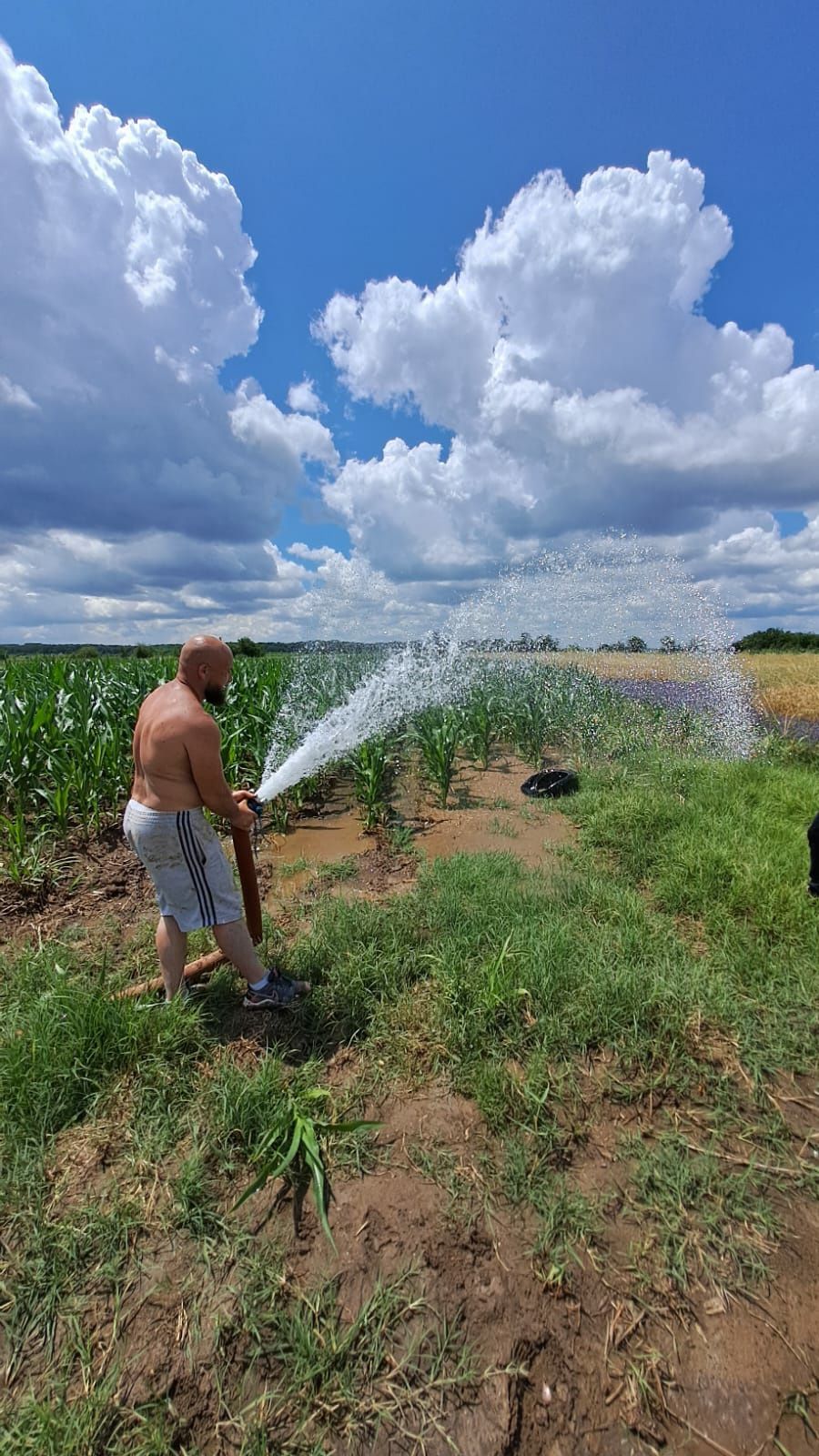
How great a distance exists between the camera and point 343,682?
11320 millimetres

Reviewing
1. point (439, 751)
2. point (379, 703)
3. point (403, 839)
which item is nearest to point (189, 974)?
point (403, 839)

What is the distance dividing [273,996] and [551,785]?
4759mm

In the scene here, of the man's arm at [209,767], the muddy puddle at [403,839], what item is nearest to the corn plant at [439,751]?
the muddy puddle at [403,839]

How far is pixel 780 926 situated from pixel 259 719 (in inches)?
252

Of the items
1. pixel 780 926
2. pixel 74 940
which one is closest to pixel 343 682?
pixel 74 940

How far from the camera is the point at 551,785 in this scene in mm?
7066

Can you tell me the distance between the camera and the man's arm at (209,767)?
106 inches

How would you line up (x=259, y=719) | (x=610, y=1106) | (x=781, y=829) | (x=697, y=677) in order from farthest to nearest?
(x=697, y=677)
(x=259, y=719)
(x=781, y=829)
(x=610, y=1106)

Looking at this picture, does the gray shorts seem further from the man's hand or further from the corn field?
the corn field

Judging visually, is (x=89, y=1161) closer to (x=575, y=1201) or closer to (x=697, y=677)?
(x=575, y=1201)

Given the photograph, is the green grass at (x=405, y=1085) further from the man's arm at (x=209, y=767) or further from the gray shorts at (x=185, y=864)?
the man's arm at (x=209, y=767)

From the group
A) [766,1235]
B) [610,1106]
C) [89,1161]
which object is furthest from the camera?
[610,1106]

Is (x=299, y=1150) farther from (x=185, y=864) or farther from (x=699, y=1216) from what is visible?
(x=699, y=1216)

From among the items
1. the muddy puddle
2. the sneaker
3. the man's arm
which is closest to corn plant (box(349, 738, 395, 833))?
the muddy puddle
